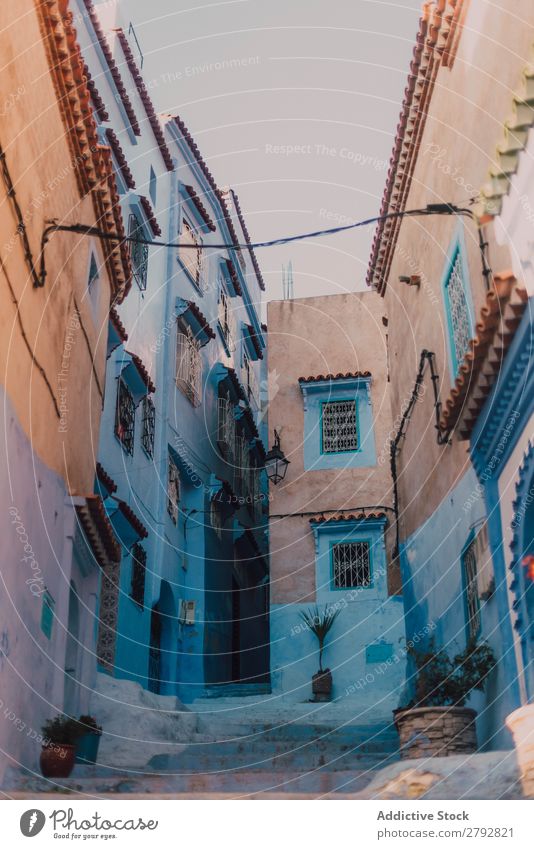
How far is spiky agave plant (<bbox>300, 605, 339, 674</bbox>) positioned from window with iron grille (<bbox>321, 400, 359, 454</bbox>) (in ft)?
11.9

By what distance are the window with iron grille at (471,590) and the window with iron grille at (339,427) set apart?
9.13 meters

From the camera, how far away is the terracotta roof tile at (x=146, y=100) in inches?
805

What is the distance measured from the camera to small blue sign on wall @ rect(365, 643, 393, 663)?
1938cm

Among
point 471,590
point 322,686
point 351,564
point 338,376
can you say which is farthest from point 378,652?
point 471,590

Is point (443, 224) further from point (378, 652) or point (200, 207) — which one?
point (200, 207)

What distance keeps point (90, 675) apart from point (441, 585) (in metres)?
5.03

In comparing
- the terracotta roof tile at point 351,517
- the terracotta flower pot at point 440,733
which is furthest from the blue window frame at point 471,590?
the terracotta roof tile at point 351,517

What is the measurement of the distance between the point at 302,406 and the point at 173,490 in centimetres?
385

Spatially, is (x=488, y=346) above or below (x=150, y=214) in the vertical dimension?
below

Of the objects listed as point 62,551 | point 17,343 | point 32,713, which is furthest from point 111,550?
point 17,343

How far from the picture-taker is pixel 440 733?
10227 millimetres

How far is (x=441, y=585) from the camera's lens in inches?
562

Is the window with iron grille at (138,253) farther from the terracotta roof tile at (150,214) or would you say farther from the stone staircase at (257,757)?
the stone staircase at (257,757)

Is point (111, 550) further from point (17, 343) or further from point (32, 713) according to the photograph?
point (17, 343)
